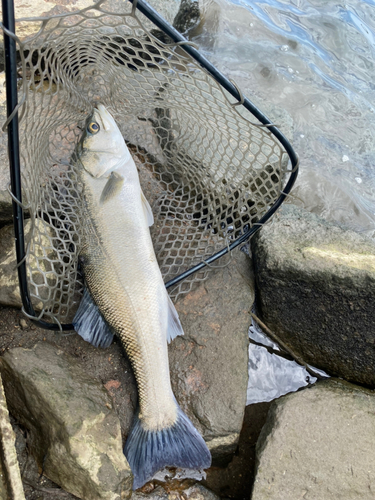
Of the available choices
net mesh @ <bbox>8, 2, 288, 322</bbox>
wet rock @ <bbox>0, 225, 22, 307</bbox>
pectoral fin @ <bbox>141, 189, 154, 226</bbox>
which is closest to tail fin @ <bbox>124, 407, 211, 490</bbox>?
net mesh @ <bbox>8, 2, 288, 322</bbox>

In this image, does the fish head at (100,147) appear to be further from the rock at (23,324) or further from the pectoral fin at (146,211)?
the rock at (23,324)

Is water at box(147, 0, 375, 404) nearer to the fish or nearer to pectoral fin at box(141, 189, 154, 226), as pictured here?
pectoral fin at box(141, 189, 154, 226)

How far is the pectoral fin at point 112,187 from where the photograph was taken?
301cm

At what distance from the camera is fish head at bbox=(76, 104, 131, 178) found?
121 inches

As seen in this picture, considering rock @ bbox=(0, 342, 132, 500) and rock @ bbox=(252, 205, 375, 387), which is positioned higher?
rock @ bbox=(252, 205, 375, 387)

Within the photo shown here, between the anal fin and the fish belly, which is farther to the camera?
the anal fin

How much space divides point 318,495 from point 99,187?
258cm

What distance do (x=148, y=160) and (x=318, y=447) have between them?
9.24ft

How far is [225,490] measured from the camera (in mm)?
2889

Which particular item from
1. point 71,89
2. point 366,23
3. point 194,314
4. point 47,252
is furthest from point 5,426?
point 366,23

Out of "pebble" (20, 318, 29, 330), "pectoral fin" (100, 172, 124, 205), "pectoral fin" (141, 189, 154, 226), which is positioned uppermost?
"pectoral fin" (100, 172, 124, 205)

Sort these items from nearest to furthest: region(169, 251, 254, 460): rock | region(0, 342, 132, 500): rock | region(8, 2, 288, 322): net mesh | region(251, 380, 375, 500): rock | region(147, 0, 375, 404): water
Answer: region(0, 342, 132, 500): rock, region(251, 380, 375, 500): rock, region(169, 251, 254, 460): rock, region(8, 2, 288, 322): net mesh, region(147, 0, 375, 404): water

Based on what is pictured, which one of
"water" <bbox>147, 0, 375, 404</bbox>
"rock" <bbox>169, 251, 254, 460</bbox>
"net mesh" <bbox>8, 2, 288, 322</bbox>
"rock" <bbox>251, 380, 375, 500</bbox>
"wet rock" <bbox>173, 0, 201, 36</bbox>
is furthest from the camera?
"wet rock" <bbox>173, 0, 201, 36</bbox>

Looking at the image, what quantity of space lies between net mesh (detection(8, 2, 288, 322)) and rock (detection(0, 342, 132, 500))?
45 centimetres
